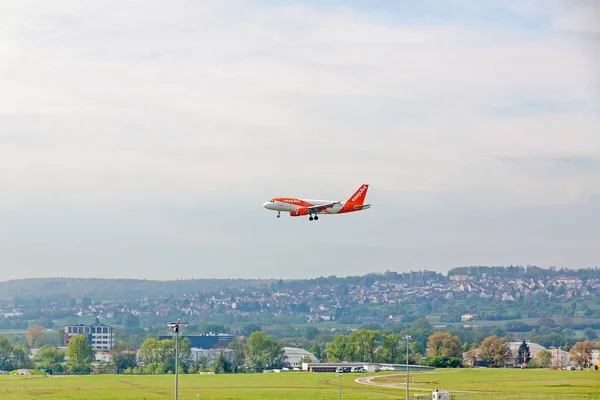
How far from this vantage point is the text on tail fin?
400 feet

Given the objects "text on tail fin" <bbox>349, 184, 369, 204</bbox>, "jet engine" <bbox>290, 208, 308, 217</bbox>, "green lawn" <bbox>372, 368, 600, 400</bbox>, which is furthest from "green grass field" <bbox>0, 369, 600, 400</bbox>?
"text on tail fin" <bbox>349, 184, 369, 204</bbox>

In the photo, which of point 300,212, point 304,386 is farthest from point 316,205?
point 304,386

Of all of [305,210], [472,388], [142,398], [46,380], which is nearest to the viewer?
[305,210]

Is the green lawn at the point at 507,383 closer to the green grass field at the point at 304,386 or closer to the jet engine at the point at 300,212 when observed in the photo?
the green grass field at the point at 304,386

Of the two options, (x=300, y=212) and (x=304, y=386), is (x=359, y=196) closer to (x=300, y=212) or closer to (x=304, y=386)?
(x=300, y=212)

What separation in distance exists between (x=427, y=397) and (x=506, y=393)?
57.6 ft

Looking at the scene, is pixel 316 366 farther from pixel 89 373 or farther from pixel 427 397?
pixel 427 397

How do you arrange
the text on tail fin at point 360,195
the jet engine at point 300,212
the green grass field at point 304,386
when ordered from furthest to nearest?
1. the green grass field at point 304,386
2. the text on tail fin at point 360,195
3. the jet engine at point 300,212

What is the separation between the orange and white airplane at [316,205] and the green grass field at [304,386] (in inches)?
914

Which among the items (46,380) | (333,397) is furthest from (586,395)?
(46,380)

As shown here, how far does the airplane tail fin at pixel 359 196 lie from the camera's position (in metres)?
122

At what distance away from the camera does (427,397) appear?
12256 cm

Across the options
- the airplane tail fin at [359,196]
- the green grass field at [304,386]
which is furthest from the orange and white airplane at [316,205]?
the green grass field at [304,386]

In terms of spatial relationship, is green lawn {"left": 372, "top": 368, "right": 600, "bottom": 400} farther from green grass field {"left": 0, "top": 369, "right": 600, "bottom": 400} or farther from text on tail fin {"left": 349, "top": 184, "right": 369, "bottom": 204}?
text on tail fin {"left": 349, "top": 184, "right": 369, "bottom": 204}
